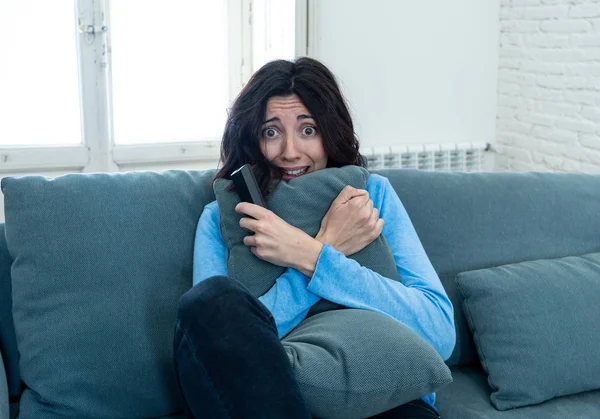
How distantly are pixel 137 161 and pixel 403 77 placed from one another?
131 centimetres

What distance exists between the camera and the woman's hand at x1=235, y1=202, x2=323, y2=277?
152 cm

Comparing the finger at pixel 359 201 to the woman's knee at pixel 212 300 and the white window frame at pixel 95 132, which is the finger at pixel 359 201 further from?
the white window frame at pixel 95 132

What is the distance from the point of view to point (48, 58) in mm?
3109

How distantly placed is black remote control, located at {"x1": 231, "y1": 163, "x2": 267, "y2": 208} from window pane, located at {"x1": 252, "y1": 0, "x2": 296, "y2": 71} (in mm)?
1809

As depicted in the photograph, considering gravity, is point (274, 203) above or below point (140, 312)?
above

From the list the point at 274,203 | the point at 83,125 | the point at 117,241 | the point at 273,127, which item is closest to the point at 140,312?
the point at 117,241

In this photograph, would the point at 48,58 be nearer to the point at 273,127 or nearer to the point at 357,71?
the point at 357,71

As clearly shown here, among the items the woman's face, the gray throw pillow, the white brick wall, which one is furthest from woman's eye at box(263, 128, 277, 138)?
the white brick wall

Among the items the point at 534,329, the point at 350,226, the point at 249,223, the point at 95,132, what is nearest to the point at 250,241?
the point at 249,223

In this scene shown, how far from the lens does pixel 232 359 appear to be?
116 cm

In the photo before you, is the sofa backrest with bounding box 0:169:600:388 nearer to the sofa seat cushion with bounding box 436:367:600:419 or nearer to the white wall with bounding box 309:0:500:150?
the sofa seat cushion with bounding box 436:367:600:419

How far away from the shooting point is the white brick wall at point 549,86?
3279mm

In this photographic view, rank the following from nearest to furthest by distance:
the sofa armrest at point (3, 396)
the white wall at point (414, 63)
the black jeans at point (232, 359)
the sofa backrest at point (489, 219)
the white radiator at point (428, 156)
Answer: the black jeans at point (232, 359), the sofa armrest at point (3, 396), the sofa backrest at point (489, 219), the white wall at point (414, 63), the white radiator at point (428, 156)

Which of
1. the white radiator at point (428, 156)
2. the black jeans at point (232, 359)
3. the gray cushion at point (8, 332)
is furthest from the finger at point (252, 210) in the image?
the white radiator at point (428, 156)
